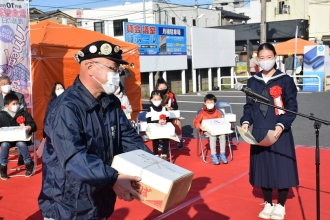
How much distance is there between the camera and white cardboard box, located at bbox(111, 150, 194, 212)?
2227 mm

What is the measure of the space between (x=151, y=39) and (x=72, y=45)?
9921mm

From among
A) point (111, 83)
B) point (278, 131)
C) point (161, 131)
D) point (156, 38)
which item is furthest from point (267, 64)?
point (156, 38)

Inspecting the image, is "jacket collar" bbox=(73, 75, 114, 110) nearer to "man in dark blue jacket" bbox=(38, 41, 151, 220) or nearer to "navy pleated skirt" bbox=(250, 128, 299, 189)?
"man in dark blue jacket" bbox=(38, 41, 151, 220)

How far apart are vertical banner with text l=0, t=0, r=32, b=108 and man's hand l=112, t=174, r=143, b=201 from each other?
19.0 feet

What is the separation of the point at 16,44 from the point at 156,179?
19.4 ft

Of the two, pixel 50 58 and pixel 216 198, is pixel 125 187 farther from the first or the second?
pixel 50 58

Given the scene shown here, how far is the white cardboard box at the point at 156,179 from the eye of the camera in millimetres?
2227

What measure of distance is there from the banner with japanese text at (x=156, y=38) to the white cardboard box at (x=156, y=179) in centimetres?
1584

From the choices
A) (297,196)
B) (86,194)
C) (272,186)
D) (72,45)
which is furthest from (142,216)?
(72,45)

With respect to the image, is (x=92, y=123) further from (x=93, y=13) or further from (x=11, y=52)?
(x=93, y=13)

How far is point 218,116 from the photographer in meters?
7.88

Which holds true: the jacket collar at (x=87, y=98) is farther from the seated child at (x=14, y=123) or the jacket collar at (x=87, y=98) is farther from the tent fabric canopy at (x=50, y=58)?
the tent fabric canopy at (x=50, y=58)

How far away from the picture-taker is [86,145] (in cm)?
230

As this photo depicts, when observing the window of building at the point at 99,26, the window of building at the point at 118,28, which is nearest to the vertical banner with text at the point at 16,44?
the window of building at the point at 118,28
